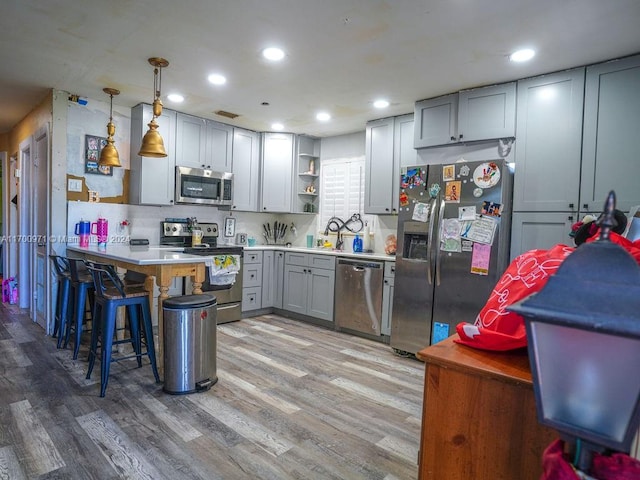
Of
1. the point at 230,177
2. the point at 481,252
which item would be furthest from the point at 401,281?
the point at 230,177

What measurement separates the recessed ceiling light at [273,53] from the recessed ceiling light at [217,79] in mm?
609

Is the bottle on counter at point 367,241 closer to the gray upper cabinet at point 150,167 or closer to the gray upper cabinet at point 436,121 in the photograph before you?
the gray upper cabinet at point 436,121

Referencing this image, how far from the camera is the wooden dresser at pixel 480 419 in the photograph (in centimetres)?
101

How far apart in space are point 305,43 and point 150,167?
239cm

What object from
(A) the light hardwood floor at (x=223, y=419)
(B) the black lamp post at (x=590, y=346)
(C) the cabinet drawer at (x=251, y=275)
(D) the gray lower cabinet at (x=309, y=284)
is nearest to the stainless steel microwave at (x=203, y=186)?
(C) the cabinet drawer at (x=251, y=275)

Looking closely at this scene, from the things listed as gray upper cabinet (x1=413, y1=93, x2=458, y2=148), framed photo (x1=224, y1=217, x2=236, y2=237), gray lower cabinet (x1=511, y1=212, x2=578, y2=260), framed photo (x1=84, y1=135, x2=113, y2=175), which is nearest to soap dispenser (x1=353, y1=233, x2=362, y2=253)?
gray upper cabinet (x1=413, y1=93, x2=458, y2=148)

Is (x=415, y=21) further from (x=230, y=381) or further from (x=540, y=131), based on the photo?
(x=230, y=381)

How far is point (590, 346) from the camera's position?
629mm

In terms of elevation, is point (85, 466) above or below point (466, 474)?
below

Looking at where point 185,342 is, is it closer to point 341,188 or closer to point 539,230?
point 539,230

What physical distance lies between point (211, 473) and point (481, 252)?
2472 millimetres

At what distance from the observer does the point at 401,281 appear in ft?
12.1

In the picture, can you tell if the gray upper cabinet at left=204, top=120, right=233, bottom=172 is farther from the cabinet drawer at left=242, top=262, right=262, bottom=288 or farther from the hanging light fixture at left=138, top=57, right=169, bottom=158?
the hanging light fixture at left=138, top=57, right=169, bottom=158

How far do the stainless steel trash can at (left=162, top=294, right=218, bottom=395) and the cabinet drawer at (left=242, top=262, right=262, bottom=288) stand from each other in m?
2.05
